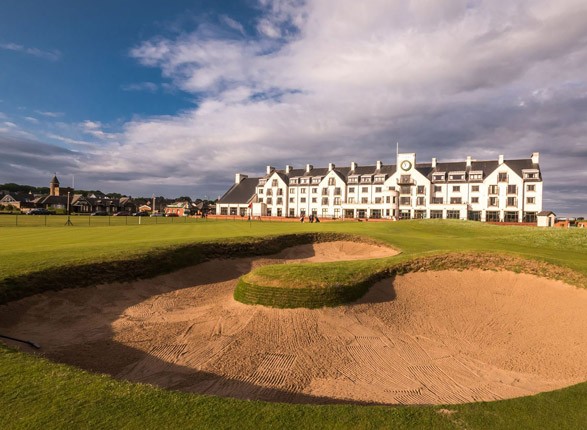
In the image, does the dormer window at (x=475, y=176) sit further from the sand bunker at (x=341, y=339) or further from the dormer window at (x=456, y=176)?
the sand bunker at (x=341, y=339)

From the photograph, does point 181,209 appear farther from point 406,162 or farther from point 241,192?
point 406,162

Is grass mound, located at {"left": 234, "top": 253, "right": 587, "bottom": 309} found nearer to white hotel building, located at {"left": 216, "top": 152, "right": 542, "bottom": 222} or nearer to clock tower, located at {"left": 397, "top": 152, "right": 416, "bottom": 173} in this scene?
white hotel building, located at {"left": 216, "top": 152, "right": 542, "bottom": 222}

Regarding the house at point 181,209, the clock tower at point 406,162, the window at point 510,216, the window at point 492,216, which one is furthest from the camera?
the house at point 181,209

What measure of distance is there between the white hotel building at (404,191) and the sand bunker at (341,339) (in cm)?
5790

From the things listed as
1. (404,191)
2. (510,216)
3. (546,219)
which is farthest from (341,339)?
(510,216)

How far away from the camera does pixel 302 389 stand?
746 centimetres

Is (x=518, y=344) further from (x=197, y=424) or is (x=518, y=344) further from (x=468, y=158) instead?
(x=468, y=158)

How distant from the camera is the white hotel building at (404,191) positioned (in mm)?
73125

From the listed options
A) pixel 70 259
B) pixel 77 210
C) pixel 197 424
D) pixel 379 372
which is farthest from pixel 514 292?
pixel 77 210

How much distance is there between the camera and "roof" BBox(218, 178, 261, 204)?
332 feet

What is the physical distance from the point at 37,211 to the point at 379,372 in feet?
391

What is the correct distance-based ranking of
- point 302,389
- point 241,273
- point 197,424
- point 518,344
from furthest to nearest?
1. point 241,273
2. point 518,344
3. point 302,389
4. point 197,424

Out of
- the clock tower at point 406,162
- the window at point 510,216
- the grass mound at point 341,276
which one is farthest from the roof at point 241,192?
the grass mound at point 341,276

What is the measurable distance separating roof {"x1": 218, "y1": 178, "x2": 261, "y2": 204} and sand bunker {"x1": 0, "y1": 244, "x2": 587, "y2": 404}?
87.3 metres
